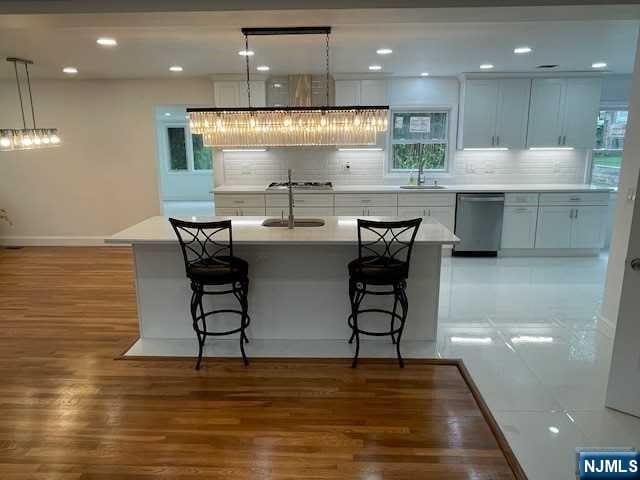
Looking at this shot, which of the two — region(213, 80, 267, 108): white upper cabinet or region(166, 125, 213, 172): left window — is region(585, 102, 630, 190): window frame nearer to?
region(213, 80, 267, 108): white upper cabinet

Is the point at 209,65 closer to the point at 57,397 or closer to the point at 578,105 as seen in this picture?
the point at 57,397

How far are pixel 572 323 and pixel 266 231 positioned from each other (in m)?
2.79

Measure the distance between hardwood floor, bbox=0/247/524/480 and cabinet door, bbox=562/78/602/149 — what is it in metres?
4.37

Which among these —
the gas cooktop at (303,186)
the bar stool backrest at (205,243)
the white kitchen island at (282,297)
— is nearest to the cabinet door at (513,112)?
the gas cooktop at (303,186)

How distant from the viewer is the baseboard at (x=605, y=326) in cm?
368

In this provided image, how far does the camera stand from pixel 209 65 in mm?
5184

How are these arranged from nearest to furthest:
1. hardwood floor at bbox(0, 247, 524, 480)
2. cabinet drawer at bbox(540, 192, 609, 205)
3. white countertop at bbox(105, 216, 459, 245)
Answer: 1. hardwood floor at bbox(0, 247, 524, 480)
2. white countertop at bbox(105, 216, 459, 245)
3. cabinet drawer at bbox(540, 192, 609, 205)

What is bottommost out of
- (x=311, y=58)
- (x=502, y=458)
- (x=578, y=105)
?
(x=502, y=458)

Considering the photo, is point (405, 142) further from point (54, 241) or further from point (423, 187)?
point (54, 241)

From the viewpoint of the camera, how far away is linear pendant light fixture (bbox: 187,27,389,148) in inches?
152

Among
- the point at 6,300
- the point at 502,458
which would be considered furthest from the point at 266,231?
the point at 6,300

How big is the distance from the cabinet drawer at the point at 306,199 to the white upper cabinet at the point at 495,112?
1.99 meters

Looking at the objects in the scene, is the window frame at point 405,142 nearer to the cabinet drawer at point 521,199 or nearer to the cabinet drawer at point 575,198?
the cabinet drawer at point 521,199

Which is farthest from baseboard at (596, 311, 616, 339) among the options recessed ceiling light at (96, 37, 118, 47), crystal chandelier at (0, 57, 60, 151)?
crystal chandelier at (0, 57, 60, 151)
